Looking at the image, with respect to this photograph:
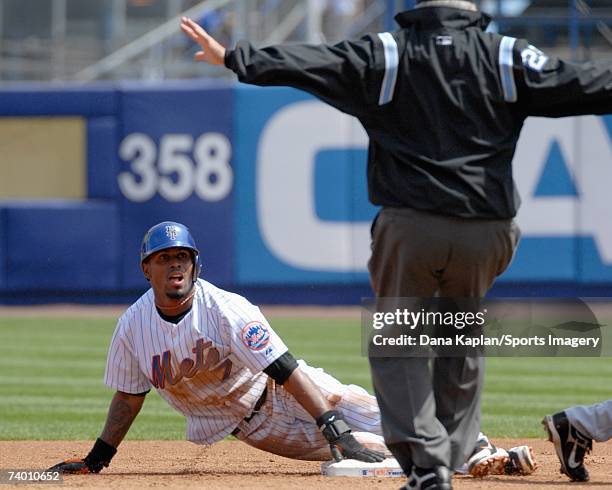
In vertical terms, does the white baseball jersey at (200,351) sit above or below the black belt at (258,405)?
above

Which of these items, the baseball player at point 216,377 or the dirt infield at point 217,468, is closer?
the dirt infield at point 217,468

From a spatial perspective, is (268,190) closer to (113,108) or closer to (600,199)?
(113,108)

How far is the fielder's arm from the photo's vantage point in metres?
5.43

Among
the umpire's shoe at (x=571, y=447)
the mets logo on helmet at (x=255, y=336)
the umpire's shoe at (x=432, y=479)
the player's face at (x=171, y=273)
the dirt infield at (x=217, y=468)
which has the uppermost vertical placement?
the player's face at (x=171, y=273)

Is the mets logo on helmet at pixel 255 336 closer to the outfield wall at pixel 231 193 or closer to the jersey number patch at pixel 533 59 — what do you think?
the jersey number patch at pixel 533 59

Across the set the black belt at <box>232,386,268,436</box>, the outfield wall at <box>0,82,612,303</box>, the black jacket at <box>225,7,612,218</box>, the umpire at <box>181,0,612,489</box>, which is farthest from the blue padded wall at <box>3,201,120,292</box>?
the black jacket at <box>225,7,612,218</box>

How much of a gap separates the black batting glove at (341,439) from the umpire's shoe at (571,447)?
0.75 meters

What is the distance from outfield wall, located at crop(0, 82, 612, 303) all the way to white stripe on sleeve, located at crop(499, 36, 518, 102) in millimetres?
10910

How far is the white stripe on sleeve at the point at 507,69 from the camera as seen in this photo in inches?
157

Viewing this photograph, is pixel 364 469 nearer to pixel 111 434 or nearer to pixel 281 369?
pixel 281 369

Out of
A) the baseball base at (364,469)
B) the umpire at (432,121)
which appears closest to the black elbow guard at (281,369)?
the baseball base at (364,469)

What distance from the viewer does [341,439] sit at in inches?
203

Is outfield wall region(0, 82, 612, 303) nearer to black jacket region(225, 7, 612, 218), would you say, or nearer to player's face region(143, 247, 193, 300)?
player's face region(143, 247, 193, 300)

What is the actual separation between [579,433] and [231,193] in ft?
34.7
